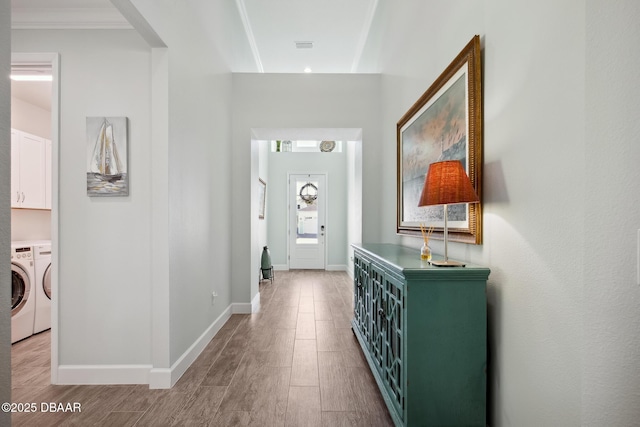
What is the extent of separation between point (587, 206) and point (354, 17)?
452cm

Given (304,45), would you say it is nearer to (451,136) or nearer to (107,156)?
(107,156)

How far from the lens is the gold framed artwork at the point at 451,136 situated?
1.68 m

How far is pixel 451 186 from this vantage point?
1.53 meters

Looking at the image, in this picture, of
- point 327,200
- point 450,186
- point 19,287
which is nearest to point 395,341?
point 450,186

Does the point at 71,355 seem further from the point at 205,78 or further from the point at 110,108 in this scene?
the point at 205,78

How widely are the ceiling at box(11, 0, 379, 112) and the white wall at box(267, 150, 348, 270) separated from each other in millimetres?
2158

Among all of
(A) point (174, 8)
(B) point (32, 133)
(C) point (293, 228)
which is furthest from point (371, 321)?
(C) point (293, 228)

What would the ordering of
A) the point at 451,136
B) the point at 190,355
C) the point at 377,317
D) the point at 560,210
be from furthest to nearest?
the point at 190,355
the point at 377,317
the point at 451,136
the point at 560,210


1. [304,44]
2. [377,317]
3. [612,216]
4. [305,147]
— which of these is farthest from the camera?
[305,147]

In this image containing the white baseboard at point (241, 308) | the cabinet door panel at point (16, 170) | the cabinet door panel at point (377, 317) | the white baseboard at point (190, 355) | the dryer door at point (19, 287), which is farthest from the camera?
the white baseboard at point (241, 308)

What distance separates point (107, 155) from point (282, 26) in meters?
3.47

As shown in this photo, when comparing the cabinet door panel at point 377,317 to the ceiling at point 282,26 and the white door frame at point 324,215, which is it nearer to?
the ceiling at point 282,26

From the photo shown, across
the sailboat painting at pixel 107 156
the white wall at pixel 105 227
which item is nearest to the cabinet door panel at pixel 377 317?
the white wall at pixel 105 227

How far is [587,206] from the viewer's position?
1.03 meters
